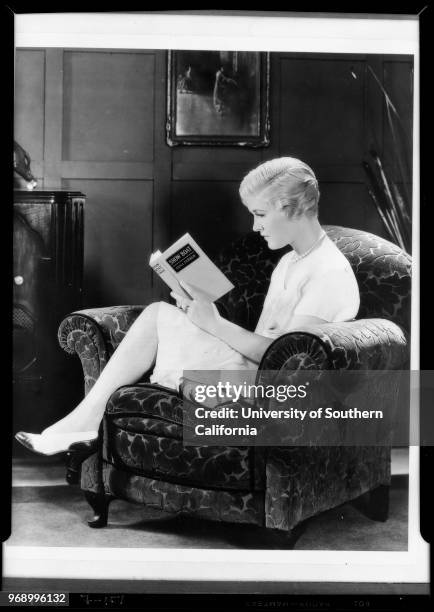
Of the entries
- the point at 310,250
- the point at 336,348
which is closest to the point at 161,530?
the point at 336,348

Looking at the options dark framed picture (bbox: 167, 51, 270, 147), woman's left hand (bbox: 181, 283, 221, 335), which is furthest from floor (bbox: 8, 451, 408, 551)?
dark framed picture (bbox: 167, 51, 270, 147)

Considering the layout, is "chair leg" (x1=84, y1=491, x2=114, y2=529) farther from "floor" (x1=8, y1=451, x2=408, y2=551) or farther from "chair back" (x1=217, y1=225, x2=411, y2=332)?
"chair back" (x1=217, y1=225, x2=411, y2=332)

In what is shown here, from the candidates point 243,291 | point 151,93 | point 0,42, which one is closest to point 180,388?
point 243,291

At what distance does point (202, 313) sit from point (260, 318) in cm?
18

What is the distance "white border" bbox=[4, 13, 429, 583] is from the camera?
195 cm

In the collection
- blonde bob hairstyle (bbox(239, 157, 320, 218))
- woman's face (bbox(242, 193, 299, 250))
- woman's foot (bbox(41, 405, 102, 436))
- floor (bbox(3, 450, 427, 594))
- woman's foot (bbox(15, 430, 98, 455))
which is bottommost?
floor (bbox(3, 450, 427, 594))

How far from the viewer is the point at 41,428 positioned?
203 cm

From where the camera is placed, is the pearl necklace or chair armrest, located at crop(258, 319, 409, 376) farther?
the pearl necklace

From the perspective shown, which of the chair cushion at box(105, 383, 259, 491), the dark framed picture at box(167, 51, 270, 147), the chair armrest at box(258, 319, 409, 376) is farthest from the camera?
the dark framed picture at box(167, 51, 270, 147)

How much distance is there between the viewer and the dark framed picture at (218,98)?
1991mm

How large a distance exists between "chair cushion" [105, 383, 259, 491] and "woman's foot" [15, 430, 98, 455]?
0.08m

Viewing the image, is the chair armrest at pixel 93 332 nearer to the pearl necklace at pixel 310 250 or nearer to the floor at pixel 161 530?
the floor at pixel 161 530

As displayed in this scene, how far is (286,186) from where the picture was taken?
2025 millimetres

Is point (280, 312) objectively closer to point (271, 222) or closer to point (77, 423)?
point (271, 222)
